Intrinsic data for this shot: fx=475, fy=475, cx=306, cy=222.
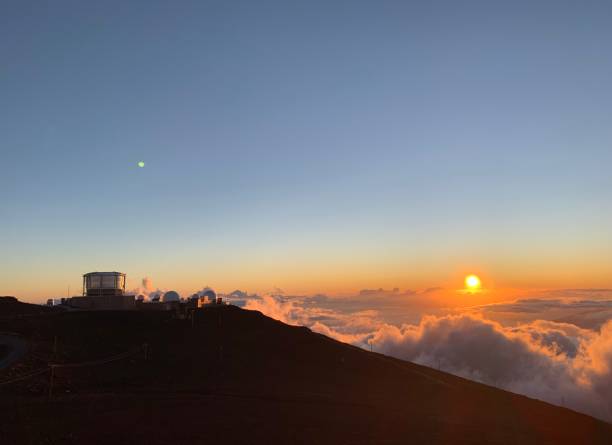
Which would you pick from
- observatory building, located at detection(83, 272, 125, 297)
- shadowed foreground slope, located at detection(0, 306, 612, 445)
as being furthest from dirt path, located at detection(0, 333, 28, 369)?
observatory building, located at detection(83, 272, 125, 297)

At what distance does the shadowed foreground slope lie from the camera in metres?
24.1

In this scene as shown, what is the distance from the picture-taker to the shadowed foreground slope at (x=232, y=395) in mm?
24125

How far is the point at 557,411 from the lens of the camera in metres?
52.9

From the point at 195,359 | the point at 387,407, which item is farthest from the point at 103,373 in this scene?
the point at 387,407

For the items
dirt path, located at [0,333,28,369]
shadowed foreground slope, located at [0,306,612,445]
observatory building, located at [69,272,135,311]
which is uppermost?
observatory building, located at [69,272,135,311]

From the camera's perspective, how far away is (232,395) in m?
32.7

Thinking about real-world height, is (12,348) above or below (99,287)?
below

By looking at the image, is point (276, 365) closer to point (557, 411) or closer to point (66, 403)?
point (66, 403)

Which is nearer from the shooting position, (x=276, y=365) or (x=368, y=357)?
(x=276, y=365)

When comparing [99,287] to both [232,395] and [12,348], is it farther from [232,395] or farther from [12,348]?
[232,395]

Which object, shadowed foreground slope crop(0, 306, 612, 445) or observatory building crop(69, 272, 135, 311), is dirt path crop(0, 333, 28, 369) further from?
observatory building crop(69, 272, 135, 311)

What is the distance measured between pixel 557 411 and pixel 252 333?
35.3 metres

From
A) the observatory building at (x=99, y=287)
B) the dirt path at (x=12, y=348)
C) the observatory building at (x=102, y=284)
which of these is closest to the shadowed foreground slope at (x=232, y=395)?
the dirt path at (x=12, y=348)

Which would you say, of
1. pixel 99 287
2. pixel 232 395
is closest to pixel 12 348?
pixel 232 395
